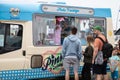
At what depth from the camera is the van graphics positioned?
1216 centimetres

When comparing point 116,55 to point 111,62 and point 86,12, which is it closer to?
point 111,62

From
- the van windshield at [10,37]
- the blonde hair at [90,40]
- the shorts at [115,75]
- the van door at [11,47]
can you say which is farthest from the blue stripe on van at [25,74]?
the shorts at [115,75]

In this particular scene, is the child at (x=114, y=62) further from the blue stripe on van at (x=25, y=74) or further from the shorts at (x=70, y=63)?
the blue stripe on van at (x=25, y=74)

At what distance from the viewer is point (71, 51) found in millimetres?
12188

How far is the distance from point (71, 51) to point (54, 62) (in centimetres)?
64

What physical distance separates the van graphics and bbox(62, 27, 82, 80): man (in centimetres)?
25

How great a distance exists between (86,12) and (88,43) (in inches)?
45.4

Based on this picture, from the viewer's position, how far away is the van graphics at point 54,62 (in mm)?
12164

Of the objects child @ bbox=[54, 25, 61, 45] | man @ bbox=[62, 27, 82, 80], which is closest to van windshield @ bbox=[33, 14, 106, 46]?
child @ bbox=[54, 25, 61, 45]

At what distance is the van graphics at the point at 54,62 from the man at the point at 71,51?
0.81ft

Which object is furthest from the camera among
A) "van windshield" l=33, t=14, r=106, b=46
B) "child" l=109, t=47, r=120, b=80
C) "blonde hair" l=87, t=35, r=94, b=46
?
"blonde hair" l=87, t=35, r=94, b=46

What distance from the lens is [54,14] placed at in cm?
1248

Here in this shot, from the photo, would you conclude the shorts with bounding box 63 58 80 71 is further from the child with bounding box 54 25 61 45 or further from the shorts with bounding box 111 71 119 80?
the shorts with bounding box 111 71 119 80

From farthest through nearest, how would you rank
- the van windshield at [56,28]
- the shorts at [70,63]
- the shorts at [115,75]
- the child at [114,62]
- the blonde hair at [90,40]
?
the shorts at [115,75] → the blonde hair at [90,40] → the child at [114,62] → the shorts at [70,63] → the van windshield at [56,28]
